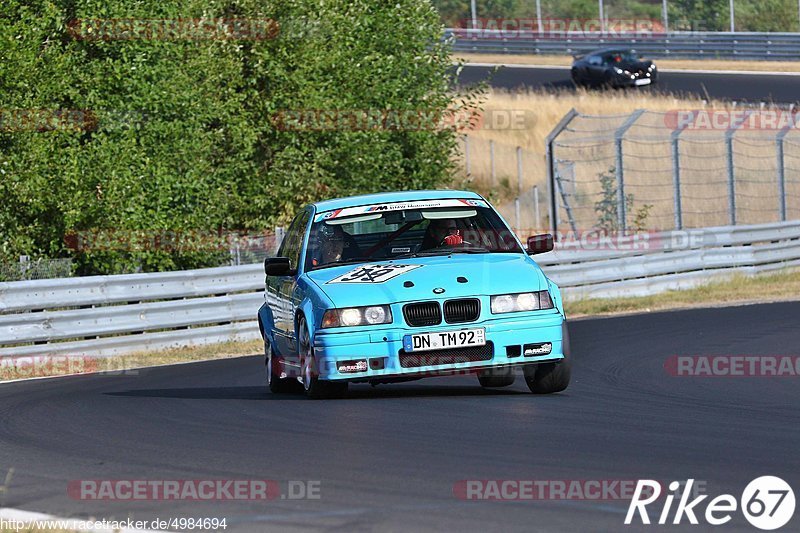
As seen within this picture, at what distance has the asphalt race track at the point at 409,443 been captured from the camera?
6141mm

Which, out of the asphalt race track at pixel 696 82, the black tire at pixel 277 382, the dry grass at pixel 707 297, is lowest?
the dry grass at pixel 707 297

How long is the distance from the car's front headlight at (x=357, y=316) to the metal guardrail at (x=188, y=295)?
24.9 ft

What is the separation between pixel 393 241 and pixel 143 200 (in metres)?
11.0

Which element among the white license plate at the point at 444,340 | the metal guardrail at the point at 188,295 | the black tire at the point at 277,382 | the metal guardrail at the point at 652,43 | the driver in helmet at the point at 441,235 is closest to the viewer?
the white license plate at the point at 444,340

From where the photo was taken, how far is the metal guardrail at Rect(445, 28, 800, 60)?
51.6m

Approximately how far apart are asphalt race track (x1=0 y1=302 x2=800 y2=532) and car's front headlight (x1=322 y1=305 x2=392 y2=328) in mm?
586

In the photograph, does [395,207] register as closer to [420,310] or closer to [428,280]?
[428,280]

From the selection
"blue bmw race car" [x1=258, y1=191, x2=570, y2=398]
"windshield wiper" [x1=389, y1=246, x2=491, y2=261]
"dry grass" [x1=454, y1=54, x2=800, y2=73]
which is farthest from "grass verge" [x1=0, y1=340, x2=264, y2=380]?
A: "dry grass" [x1=454, y1=54, x2=800, y2=73]

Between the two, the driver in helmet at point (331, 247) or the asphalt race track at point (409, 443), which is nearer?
the asphalt race track at point (409, 443)

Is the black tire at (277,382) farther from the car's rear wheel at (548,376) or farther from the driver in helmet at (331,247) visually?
the car's rear wheel at (548,376)

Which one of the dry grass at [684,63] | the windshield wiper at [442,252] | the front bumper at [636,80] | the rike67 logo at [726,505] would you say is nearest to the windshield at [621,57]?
the front bumper at [636,80]

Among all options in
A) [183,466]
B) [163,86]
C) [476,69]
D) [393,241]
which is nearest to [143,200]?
[163,86]

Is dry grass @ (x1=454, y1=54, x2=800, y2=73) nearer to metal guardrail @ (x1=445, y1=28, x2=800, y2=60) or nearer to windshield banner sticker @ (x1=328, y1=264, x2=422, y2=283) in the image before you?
metal guardrail @ (x1=445, y1=28, x2=800, y2=60)

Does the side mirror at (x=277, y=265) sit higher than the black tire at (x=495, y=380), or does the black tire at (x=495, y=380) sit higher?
the side mirror at (x=277, y=265)
